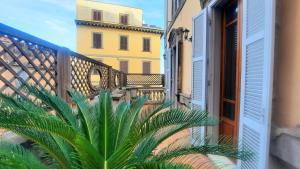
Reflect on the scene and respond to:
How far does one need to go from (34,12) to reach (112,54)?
11443 millimetres

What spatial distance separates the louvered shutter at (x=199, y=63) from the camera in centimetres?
401

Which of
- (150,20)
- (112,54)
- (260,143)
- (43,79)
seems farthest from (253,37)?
(150,20)

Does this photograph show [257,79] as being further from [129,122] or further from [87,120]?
[87,120]

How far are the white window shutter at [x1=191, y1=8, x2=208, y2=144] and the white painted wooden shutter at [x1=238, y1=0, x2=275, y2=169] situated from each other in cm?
131

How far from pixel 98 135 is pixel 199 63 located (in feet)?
9.80

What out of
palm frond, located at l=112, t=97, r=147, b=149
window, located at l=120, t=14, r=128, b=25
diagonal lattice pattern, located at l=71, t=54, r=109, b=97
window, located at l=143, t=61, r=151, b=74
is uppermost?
window, located at l=120, t=14, r=128, b=25

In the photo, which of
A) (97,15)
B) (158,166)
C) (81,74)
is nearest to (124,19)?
(97,15)

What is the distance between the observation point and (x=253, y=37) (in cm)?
246

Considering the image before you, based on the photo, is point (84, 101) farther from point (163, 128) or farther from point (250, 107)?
point (250, 107)

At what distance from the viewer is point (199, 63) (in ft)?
14.2

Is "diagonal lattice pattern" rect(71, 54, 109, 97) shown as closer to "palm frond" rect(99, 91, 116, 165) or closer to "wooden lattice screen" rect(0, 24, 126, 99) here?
"wooden lattice screen" rect(0, 24, 126, 99)

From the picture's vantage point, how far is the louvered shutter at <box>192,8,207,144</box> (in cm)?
401

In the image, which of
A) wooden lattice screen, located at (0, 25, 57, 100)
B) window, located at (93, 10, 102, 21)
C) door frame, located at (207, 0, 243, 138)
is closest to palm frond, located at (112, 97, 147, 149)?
wooden lattice screen, located at (0, 25, 57, 100)

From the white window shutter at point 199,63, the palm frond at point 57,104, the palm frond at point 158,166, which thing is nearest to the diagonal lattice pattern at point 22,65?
the palm frond at point 57,104
